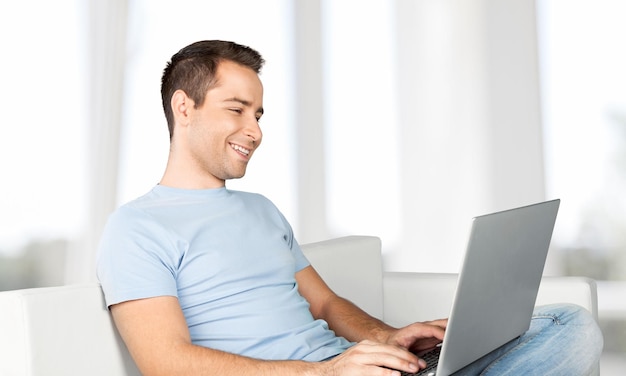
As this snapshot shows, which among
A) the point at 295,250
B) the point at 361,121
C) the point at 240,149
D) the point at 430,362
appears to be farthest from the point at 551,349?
the point at 361,121

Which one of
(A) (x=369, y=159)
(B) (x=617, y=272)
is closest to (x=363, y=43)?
(A) (x=369, y=159)

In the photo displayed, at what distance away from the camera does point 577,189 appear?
143 inches

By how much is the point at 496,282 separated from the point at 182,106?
73cm

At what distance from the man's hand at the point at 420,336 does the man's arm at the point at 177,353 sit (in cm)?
24

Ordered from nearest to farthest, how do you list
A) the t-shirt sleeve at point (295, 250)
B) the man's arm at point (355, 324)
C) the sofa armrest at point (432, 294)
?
the man's arm at point (355, 324), the t-shirt sleeve at point (295, 250), the sofa armrest at point (432, 294)

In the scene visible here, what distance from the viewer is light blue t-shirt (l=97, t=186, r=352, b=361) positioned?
4.64 feet

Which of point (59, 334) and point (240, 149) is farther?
point (240, 149)

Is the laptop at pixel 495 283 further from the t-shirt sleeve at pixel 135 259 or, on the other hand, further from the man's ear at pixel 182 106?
the man's ear at pixel 182 106

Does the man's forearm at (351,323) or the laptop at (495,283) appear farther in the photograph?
the man's forearm at (351,323)

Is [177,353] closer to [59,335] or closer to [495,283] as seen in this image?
[59,335]

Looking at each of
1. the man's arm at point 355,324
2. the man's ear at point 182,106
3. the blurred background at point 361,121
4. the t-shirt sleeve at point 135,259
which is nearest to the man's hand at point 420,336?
the man's arm at point 355,324

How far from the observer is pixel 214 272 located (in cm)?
151

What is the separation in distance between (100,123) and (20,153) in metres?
0.37

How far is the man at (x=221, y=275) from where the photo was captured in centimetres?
133
